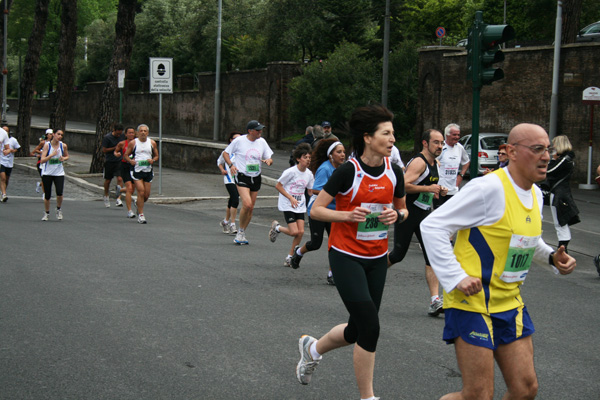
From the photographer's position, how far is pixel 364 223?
518cm

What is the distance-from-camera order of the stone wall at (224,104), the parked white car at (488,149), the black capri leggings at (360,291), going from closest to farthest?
the black capri leggings at (360,291), the parked white car at (488,149), the stone wall at (224,104)

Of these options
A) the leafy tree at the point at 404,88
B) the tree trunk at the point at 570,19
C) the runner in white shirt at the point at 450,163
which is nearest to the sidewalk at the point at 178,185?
the runner in white shirt at the point at 450,163

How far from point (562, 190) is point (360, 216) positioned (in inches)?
262

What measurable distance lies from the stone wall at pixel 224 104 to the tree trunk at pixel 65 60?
1536 centimetres

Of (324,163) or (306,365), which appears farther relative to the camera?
(324,163)

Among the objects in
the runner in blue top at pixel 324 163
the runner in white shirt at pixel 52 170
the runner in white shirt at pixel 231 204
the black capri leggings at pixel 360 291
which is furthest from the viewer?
the runner in white shirt at pixel 52 170

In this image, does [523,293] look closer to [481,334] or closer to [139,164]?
[481,334]

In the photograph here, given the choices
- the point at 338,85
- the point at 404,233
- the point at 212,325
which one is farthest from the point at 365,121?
the point at 338,85

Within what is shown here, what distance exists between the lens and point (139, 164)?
15258mm

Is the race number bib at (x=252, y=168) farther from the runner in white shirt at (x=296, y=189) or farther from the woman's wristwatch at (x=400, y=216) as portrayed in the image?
the woman's wristwatch at (x=400, y=216)

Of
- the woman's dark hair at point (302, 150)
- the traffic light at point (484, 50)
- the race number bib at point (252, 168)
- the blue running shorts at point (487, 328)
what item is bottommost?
the blue running shorts at point (487, 328)

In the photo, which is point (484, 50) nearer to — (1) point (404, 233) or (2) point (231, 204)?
(1) point (404, 233)

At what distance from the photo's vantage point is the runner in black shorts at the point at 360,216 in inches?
201

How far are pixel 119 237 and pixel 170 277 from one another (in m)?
3.98
